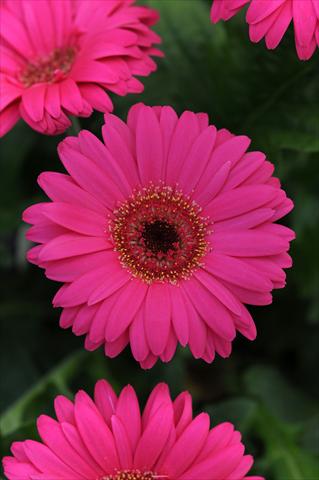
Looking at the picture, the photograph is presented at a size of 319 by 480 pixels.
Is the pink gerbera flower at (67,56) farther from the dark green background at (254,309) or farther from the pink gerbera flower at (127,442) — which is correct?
the pink gerbera flower at (127,442)

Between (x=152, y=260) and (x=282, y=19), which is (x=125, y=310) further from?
(x=282, y=19)

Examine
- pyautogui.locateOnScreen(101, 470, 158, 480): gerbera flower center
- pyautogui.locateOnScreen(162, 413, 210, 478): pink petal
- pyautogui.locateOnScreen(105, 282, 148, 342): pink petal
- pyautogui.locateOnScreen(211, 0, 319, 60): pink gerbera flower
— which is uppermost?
pyautogui.locateOnScreen(211, 0, 319, 60): pink gerbera flower

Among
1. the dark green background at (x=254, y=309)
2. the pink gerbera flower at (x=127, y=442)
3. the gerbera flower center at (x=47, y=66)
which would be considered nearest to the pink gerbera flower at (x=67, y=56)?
the gerbera flower center at (x=47, y=66)

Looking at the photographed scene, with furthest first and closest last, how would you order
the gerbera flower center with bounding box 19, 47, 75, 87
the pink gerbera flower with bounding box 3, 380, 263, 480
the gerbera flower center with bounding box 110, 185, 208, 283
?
the gerbera flower center with bounding box 19, 47, 75, 87, the gerbera flower center with bounding box 110, 185, 208, 283, the pink gerbera flower with bounding box 3, 380, 263, 480

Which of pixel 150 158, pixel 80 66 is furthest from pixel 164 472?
pixel 80 66

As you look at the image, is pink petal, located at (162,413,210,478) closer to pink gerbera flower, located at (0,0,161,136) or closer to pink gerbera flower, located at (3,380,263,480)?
pink gerbera flower, located at (3,380,263,480)

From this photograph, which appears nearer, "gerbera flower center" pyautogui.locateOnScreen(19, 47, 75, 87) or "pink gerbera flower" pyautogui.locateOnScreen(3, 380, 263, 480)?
"pink gerbera flower" pyautogui.locateOnScreen(3, 380, 263, 480)

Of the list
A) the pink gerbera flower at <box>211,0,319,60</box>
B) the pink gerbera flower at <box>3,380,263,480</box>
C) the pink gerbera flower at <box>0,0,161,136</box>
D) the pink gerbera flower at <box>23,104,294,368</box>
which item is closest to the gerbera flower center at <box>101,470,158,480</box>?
the pink gerbera flower at <box>3,380,263,480</box>

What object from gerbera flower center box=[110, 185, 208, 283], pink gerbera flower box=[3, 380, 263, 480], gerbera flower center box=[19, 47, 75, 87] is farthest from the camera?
gerbera flower center box=[19, 47, 75, 87]
